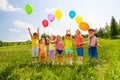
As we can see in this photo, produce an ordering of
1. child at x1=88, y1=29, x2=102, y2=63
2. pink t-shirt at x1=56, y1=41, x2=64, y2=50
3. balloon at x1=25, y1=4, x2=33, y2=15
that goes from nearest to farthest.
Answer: child at x1=88, y1=29, x2=102, y2=63 < balloon at x1=25, y1=4, x2=33, y2=15 < pink t-shirt at x1=56, y1=41, x2=64, y2=50

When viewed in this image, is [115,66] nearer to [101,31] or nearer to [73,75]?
[73,75]

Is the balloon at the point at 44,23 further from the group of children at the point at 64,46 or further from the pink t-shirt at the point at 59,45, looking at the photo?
the pink t-shirt at the point at 59,45

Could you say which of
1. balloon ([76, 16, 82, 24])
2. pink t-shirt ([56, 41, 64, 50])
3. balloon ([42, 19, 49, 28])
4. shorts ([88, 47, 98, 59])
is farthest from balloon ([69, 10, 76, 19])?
shorts ([88, 47, 98, 59])

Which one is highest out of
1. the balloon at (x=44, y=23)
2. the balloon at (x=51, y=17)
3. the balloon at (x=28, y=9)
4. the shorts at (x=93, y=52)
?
the balloon at (x=28, y=9)

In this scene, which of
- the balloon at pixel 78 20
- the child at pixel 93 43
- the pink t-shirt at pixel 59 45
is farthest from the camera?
the balloon at pixel 78 20

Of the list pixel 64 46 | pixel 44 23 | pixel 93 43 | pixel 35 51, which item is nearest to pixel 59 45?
pixel 64 46

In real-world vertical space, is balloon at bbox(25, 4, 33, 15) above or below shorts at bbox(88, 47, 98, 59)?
above

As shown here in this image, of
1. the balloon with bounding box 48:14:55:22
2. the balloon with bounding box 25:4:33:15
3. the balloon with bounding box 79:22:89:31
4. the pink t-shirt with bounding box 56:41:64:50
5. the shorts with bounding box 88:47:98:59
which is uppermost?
the balloon with bounding box 25:4:33:15

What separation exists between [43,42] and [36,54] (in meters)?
0.74

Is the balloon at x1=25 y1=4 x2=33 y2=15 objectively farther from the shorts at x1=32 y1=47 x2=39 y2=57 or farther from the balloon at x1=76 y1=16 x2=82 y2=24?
the balloon at x1=76 y1=16 x2=82 y2=24

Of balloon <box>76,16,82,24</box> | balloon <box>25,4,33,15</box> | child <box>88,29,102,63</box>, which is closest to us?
child <box>88,29,102,63</box>

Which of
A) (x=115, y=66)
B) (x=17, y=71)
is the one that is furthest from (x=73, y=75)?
(x=17, y=71)

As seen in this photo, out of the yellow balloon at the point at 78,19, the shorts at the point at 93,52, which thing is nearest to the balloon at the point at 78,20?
the yellow balloon at the point at 78,19

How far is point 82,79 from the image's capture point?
34.4 ft
